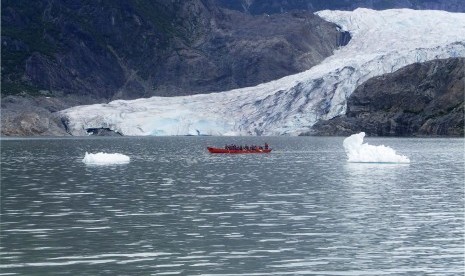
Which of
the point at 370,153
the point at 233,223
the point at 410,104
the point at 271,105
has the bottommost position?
the point at 233,223

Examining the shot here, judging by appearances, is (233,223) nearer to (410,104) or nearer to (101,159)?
(101,159)

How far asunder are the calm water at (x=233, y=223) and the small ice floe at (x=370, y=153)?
1294cm

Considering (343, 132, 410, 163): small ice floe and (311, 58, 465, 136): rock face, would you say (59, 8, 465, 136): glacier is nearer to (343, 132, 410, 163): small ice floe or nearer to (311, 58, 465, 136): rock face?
(311, 58, 465, 136): rock face

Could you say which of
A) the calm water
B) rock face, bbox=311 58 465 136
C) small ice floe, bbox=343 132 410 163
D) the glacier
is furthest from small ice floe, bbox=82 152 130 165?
rock face, bbox=311 58 465 136

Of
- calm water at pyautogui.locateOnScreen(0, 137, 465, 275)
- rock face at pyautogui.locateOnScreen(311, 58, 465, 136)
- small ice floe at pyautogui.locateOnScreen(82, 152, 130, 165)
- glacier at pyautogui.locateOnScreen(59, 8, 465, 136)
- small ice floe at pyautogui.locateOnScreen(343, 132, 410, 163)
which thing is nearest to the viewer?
calm water at pyautogui.locateOnScreen(0, 137, 465, 275)

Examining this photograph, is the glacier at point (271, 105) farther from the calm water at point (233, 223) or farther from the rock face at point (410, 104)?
the calm water at point (233, 223)

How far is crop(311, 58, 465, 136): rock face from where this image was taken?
6885 inches

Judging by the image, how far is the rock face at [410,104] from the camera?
174875mm

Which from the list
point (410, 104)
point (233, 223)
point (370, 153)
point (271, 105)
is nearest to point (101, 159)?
point (370, 153)

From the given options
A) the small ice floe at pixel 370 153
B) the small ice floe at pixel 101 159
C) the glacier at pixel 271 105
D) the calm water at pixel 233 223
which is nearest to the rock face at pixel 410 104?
the glacier at pixel 271 105

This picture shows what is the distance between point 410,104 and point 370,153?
320 ft

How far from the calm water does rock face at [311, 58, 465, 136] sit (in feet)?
347

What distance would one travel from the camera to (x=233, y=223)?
133ft

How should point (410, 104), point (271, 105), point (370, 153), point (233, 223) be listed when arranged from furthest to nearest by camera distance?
point (410, 104), point (271, 105), point (370, 153), point (233, 223)
